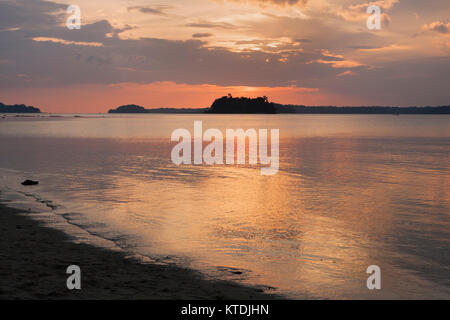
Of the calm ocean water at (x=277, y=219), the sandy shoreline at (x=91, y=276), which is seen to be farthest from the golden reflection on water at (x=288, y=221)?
the sandy shoreline at (x=91, y=276)

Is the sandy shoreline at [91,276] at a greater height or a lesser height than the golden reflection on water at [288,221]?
greater

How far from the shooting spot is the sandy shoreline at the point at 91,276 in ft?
29.2

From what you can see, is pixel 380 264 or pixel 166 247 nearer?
pixel 380 264

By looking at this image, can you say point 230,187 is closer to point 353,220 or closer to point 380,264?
point 353,220

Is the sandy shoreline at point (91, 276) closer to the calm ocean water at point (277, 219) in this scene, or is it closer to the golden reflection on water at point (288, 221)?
the calm ocean water at point (277, 219)

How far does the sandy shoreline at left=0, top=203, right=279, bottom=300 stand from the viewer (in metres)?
8.89

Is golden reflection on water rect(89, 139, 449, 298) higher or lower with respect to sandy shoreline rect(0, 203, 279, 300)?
lower

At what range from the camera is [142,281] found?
988 centimetres

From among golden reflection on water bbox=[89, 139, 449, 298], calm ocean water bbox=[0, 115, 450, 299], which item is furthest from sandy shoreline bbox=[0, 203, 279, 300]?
golden reflection on water bbox=[89, 139, 449, 298]

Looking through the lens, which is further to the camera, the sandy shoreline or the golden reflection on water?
the golden reflection on water

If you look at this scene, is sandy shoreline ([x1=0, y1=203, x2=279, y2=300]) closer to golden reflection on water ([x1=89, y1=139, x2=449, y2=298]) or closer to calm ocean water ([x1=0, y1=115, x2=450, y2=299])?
calm ocean water ([x1=0, y1=115, x2=450, y2=299])

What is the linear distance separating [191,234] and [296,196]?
33.9 ft
